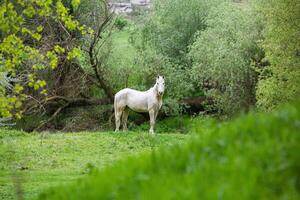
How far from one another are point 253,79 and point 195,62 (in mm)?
3562

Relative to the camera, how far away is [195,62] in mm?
31641

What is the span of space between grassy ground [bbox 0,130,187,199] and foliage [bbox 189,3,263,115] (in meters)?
6.65

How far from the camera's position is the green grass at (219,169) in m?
4.32

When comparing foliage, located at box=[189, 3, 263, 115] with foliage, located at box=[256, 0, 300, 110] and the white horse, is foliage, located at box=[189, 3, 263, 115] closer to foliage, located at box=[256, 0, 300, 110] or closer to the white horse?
foliage, located at box=[256, 0, 300, 110]

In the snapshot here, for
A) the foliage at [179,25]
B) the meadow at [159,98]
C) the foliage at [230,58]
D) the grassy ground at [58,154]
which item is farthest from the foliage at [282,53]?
the foliage at [179,25]

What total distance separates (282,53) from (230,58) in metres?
4.24

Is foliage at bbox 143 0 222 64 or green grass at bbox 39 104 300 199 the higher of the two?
green grass at bbox 39 104 300 199

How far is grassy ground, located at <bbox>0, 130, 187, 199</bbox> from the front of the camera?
1595 cm

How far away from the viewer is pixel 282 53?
2494cm

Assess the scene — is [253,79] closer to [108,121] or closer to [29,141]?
[108,121]

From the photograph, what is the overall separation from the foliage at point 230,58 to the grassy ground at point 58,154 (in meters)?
6.65

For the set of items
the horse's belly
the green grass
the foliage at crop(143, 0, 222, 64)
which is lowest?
the horse's belly

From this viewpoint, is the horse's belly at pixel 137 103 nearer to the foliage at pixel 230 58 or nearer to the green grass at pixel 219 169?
the foliage at pixel 230 58

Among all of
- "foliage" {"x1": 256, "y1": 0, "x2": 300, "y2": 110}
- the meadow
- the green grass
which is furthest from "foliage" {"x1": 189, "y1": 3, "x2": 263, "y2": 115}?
the green grass
